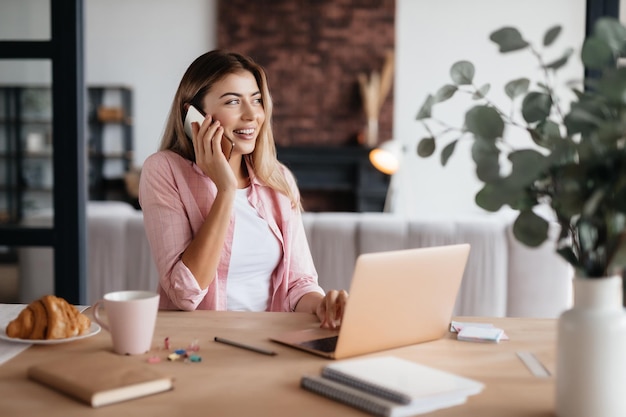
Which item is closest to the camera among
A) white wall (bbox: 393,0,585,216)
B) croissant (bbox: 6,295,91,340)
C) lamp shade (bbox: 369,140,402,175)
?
croissant (bbox: 6,295,91,340)

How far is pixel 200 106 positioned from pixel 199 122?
0.28 ft

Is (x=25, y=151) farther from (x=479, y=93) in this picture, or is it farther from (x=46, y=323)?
(x=479, y=93)

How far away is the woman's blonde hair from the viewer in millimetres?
1925

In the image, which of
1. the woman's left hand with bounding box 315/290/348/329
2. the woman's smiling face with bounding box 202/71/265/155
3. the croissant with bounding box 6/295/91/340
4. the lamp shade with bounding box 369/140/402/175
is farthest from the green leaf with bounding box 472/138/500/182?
the lamp shade with bounding box 369/140/402/175

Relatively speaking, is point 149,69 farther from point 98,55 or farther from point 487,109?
point 487,109

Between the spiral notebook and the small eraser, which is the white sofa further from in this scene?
the spiral notebook

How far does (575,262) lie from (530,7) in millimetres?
7838

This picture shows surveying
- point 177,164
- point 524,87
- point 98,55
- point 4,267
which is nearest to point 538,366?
point 524,87

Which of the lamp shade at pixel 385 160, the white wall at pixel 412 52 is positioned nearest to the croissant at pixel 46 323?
the lamp shade at pixel 385 160

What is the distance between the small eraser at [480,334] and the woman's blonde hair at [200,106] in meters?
0.77

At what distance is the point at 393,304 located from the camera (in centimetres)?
123

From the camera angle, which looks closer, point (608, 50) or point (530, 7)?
point (608, 50)

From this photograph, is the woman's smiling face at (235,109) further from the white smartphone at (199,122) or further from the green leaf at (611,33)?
the green leaf at (611,33)

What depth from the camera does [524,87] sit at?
43.5 inches
